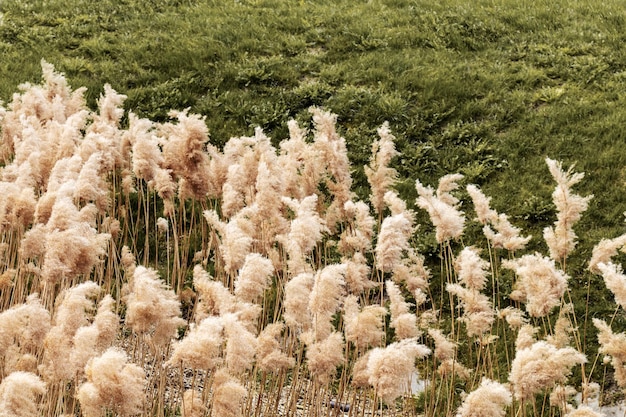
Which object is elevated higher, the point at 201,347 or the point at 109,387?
the point at 201,347

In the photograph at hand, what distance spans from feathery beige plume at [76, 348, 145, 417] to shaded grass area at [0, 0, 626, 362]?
445 centimetres

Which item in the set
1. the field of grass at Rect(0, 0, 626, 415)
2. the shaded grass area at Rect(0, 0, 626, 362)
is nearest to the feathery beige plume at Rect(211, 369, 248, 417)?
the field of grass at Rect(0, 0, 626, 415)

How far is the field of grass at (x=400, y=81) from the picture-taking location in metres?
7.01

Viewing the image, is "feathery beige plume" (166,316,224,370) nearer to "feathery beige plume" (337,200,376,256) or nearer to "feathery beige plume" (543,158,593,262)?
"feathery beige plume" (337,200,376,256)

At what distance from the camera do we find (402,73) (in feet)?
29.3

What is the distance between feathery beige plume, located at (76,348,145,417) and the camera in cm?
241

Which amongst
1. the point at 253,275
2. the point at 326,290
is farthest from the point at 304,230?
the point at 326,290

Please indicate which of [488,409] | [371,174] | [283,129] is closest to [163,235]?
[283,129]

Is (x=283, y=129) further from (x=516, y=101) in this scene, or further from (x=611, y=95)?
(x=611, y=95)

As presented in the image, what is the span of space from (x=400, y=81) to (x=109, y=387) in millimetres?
6886

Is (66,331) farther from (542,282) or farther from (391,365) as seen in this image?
(542,282)

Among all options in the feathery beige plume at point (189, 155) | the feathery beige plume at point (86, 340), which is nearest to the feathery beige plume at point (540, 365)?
the feathery beige plume at point (86, 340)

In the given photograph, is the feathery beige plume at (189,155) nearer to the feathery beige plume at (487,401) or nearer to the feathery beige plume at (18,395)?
the feathery beige plume at (18,395)

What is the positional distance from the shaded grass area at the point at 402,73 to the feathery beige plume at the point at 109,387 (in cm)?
445
